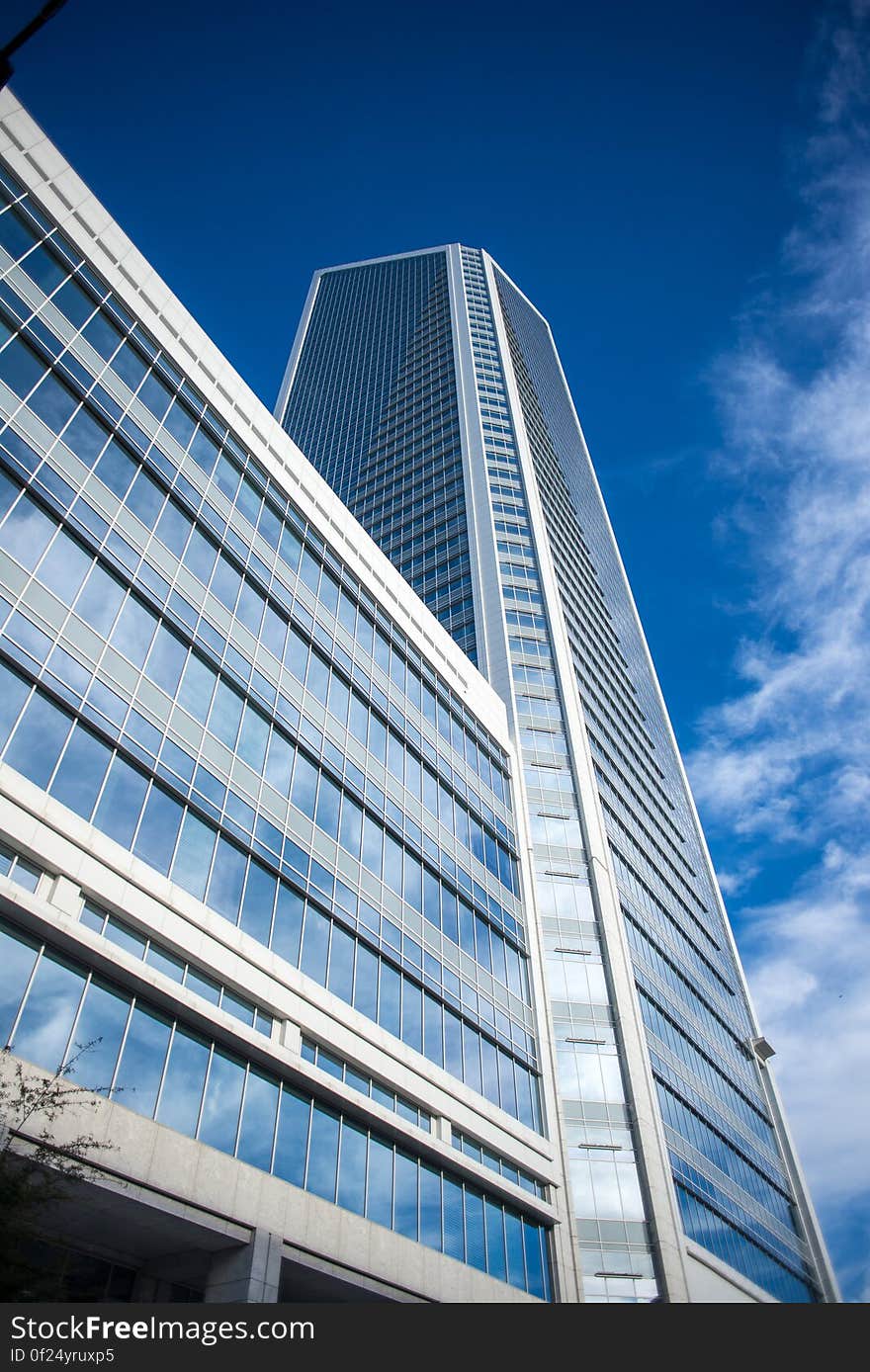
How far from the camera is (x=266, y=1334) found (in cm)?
1612

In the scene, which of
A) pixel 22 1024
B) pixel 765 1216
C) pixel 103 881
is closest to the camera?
pixel 22 1024

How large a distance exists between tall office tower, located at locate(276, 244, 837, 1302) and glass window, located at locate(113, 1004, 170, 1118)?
23882mm

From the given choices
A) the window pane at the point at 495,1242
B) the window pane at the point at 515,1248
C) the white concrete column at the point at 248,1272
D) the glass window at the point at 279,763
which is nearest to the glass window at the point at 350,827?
the glass window at the point at 279,763

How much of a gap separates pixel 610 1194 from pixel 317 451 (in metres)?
90.0

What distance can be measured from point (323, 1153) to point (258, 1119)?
117 inches

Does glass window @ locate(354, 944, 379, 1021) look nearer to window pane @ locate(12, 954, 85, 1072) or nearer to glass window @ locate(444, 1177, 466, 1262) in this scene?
glass window @ locate(444, 1177, 466, 1262)

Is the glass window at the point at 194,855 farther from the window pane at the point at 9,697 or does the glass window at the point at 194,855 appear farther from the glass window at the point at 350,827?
the glass window at the point at 350,827

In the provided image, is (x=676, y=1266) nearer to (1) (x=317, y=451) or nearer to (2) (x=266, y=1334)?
(2) (x=266, y=1334)

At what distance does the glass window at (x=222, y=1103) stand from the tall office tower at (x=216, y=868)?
0.08 metres

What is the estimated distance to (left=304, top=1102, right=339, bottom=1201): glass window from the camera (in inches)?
969

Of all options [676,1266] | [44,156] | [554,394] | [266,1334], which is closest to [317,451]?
[554,394]

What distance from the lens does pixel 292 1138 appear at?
24.5 m

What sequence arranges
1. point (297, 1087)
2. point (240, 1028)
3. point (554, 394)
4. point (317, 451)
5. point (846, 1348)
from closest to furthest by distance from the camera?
point (846, 1348) < point (240, 1028) < point (297, 1087) < point (317, 451) < point (554, 394)

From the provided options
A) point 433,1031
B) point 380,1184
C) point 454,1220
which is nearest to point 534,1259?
point 454,1220
